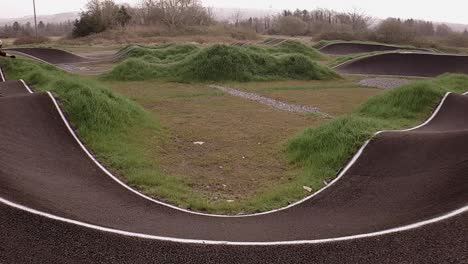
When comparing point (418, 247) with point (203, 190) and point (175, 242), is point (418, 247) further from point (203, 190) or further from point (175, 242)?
point (203, 190)

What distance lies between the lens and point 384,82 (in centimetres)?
1944

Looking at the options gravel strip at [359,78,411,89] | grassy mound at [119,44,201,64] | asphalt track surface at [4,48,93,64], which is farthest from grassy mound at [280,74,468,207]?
A: asphalt track surface at [4,48,93,64]

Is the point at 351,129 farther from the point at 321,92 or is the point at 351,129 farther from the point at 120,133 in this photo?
the point at 321,92

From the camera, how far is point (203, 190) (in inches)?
258

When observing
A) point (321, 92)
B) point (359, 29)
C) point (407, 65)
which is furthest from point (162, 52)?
point (359, 29)

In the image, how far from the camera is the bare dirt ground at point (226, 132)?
23.4 ft

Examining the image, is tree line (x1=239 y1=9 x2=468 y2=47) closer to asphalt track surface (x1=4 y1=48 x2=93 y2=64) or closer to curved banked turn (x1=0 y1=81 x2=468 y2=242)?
asphalt track surface (x1=4 y1=48 x2=93 y2=64)

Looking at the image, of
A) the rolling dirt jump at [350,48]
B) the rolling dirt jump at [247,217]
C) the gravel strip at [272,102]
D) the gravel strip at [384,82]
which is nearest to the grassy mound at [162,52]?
the gravel strip at [272,102]

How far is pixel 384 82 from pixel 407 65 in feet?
14.6

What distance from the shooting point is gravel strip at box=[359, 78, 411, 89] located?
18.5m

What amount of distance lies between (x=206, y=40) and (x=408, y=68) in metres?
24.4

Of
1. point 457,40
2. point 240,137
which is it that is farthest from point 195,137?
point 457,40

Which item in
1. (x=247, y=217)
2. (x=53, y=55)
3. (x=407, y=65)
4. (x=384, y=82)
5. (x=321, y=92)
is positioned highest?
(x=53, y=55)

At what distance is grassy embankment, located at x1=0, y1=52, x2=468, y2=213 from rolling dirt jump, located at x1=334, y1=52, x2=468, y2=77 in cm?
1164
